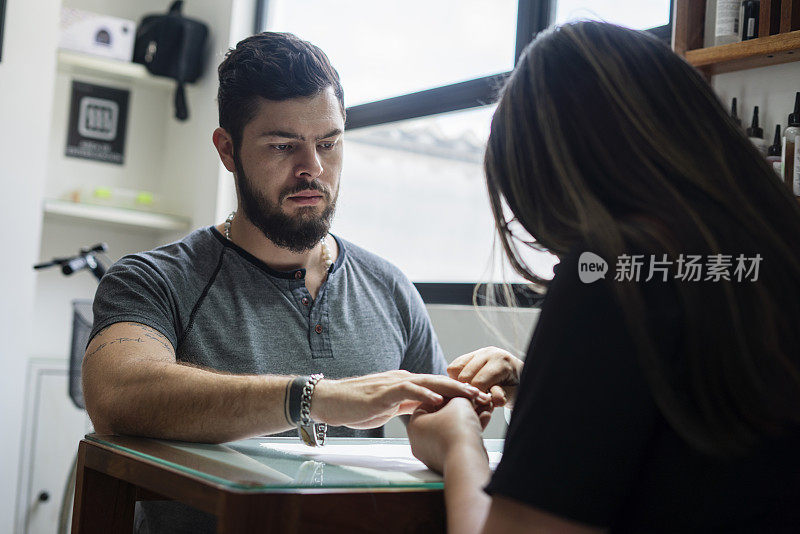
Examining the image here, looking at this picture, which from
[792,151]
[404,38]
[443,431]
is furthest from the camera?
[404,38]

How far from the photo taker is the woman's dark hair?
685 millimetres

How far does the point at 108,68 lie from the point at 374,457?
2936 mm

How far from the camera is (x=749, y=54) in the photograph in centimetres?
168

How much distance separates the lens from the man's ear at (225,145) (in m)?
1.77

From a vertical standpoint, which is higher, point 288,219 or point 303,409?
point 288,219

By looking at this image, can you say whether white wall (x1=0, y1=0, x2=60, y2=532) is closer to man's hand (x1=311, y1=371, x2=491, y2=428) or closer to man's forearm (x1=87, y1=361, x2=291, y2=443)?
man's forearm (x1=87, y1=361, x2=291, y2=443)

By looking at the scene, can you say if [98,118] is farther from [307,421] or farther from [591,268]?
[591,268]

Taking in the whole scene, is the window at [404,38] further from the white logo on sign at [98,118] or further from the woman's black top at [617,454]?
the woman's black top at [617,454]

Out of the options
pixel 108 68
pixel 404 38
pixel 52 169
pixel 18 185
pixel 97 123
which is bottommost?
pixel 18 185

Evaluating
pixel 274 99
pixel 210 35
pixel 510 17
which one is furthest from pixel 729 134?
pixel 210 35

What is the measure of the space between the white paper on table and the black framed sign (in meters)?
2.95

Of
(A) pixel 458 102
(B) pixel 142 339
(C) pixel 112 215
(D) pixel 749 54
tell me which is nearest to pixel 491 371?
(B) pixel 142 339

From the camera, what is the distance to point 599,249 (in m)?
0.72

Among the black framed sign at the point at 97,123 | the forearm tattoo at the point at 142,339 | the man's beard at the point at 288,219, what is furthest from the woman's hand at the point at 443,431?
the black framed sign at the point at 97,123
